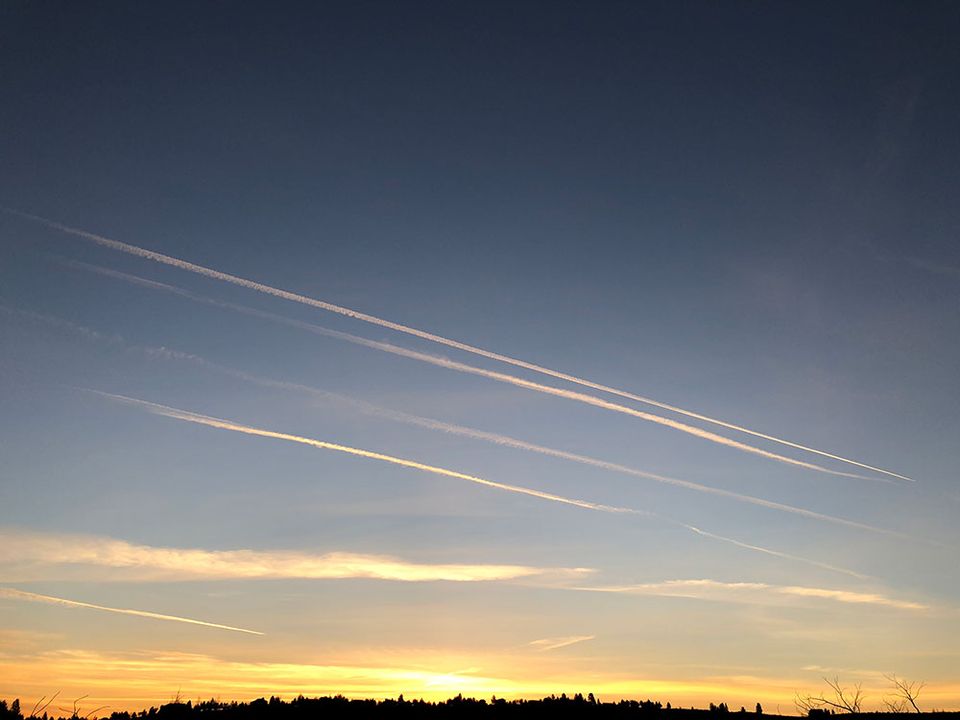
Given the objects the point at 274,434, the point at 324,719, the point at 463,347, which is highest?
the point at 463,347

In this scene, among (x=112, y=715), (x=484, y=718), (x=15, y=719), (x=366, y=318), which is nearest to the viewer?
(x=15, y=719)

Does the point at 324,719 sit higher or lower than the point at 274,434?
lower

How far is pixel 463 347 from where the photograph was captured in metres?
89.2

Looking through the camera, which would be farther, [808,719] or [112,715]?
[808,719]

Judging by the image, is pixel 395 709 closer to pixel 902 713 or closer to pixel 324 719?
pixel 324 719

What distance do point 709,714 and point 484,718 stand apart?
12250mm

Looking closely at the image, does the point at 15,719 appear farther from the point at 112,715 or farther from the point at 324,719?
the point at 324,719

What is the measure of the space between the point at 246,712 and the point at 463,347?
5479 cm

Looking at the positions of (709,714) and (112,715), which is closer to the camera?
(112,715)

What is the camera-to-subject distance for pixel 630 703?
4169 cm

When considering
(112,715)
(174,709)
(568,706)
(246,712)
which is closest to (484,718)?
(568,706)

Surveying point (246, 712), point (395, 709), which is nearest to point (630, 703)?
point (395, 709)

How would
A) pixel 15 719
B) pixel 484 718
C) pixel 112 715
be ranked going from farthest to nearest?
pixel 484 718, pixel 112 715, pixel 15 719

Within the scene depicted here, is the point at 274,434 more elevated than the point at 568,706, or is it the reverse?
the point at 274,434
